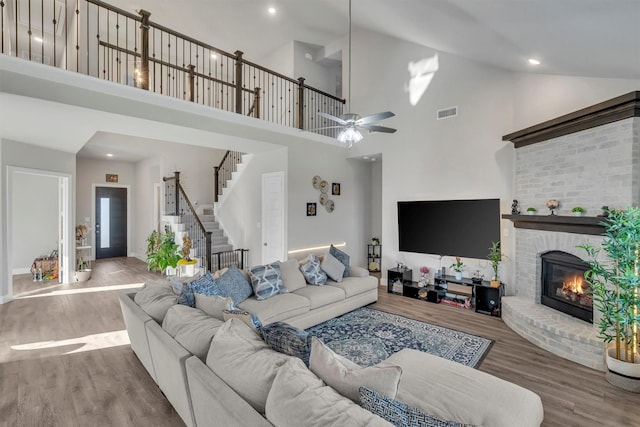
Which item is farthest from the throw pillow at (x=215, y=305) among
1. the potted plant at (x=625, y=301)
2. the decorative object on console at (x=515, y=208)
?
the decorative object on console at (x=515, y=208)

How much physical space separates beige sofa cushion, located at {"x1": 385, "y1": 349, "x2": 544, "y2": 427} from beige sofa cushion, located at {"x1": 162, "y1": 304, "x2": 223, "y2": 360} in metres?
1.26

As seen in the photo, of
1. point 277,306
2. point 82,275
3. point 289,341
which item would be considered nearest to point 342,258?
point 277,306

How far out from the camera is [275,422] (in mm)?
1272

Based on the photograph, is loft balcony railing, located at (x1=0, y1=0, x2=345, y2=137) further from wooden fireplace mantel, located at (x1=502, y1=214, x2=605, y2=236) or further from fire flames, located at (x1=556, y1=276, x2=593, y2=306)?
fire flames, located at (x1=556, y1=276, x2=593, y2=306)

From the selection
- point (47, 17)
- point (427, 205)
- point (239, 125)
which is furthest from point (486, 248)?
point (47, 17)

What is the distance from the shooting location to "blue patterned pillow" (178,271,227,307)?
2.74 meters

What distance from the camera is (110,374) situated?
2.94 m

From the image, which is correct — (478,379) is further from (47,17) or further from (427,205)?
(47,17)

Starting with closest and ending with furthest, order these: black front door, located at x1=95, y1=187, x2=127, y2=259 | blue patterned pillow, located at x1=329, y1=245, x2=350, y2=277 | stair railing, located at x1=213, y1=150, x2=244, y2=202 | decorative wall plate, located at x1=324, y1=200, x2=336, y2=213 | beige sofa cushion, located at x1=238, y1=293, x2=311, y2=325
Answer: beige sofa cushion, located at x1=238, y1=293, x2=311, y2=325
blue patterned pillow, located at x1=329, y1=245, x2=350, y2=277
decorative wall plate, located at x1=324, y1=200, x2=336, y2=213
stair railing, located at x1=213, y1=150, x2=244, y2=202
black front door, located at x1=95, y1=187, x2=127, y2=259

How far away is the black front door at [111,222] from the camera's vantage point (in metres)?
9.16

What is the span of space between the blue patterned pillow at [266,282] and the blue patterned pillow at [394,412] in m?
2.79

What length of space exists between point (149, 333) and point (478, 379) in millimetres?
2416

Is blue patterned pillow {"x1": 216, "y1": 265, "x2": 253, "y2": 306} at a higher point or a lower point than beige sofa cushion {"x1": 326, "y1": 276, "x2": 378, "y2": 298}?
higher

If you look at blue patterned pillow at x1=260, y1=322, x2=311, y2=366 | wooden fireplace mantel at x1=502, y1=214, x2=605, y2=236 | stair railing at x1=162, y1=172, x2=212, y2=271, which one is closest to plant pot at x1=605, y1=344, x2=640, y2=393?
wooden fireplace mantel at x1=502, y1=214, x2=605, y2=236
